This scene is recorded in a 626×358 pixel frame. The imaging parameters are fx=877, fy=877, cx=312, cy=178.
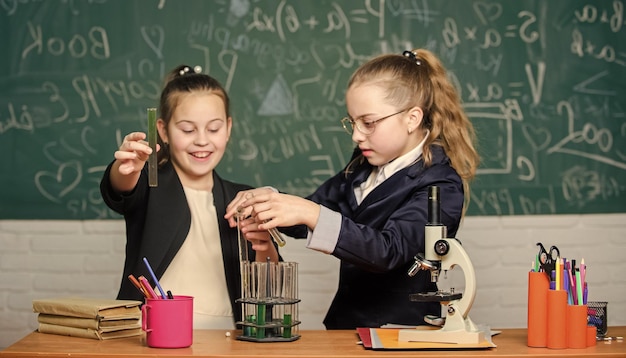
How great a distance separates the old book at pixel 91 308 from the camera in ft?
6.31

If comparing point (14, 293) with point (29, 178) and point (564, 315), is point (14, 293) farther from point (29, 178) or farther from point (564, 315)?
point (564, 315)

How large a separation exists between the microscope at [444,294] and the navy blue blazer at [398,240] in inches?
6.2

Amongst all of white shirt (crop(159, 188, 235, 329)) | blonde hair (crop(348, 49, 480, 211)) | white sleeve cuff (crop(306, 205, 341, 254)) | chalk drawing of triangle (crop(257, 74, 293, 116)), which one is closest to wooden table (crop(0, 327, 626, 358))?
white sleeve cuff (crop(306, 205, 341, 254))

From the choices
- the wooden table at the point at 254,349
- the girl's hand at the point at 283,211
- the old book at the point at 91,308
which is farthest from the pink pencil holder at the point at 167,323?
the girl's hand at the point at 283,211

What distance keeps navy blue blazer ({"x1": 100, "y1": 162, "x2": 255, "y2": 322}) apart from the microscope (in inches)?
23.3

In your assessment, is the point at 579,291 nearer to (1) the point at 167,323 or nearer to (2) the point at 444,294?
(2) the point at 444,294

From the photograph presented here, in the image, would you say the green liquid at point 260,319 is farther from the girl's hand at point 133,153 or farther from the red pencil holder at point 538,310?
the red pencil holder at point 538,310

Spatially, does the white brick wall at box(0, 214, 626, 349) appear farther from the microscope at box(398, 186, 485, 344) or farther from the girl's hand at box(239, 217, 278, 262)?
the microscope at box(398, 186, 485, 344)

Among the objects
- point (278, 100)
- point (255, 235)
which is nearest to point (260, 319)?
point (255, 235)

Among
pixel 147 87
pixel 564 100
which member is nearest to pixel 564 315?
pixel 564 100

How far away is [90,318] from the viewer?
1.93 m

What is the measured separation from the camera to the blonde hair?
91.7 inches

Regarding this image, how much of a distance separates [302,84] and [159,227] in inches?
62.4

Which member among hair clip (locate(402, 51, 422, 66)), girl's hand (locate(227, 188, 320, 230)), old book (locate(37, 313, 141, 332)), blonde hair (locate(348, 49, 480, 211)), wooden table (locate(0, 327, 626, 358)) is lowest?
wooden table (locate(0, 327, 626, 358))
